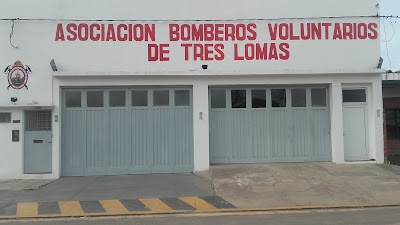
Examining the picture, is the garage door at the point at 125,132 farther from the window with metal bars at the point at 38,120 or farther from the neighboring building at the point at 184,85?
the window with metal bars at the point at 38,120

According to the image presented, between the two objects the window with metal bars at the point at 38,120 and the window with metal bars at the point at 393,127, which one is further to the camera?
the window with metal bars at the point at 393,127

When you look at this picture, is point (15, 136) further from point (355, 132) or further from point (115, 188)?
point (355, 132)

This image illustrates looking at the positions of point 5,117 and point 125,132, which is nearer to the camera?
point 5,117

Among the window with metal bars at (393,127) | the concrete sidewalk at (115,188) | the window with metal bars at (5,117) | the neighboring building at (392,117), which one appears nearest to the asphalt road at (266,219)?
the concrete sidewalk at (115,188)

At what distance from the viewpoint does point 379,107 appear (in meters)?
15.7

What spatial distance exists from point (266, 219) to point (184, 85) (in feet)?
24.3

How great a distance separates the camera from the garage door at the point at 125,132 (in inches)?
594

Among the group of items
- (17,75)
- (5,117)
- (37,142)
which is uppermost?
(17,75)

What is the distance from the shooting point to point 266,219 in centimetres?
905

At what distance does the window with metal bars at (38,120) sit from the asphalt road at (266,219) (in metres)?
6.46

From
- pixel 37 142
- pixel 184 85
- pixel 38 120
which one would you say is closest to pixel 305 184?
pixel 184 85

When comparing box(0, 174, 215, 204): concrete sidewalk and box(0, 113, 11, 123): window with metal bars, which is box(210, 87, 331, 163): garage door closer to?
box(0, 174, 215, 204): concrete sidewalk

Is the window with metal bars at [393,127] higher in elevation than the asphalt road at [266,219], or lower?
higher

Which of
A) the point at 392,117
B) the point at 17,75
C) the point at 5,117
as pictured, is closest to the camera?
the point at 17,75
